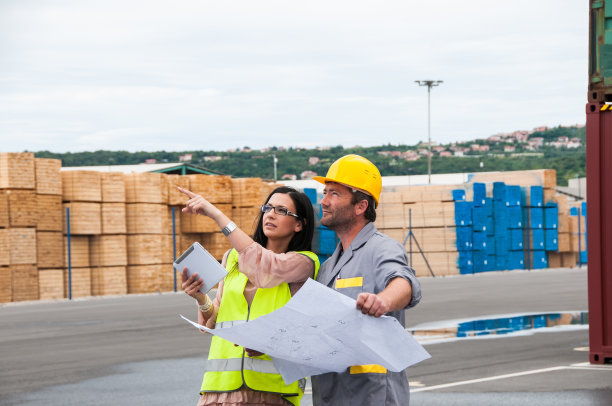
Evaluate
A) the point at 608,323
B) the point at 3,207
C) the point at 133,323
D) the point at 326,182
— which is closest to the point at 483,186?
the point at 3,207

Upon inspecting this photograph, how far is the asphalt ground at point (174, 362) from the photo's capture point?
1004 cm

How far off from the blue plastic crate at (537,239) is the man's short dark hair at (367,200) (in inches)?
1743

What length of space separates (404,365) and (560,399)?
6453mm

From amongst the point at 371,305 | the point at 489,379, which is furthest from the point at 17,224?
the point at 371,305

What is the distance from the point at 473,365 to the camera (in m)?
12.2

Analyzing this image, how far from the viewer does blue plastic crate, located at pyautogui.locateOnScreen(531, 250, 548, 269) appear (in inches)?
1884

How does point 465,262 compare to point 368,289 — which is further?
point 465,262

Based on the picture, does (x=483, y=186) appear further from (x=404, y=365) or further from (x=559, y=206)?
(x=404, y=365)

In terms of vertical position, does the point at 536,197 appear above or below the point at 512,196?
below

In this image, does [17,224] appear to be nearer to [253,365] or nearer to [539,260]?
[253,365]

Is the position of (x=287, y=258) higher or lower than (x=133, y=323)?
higher

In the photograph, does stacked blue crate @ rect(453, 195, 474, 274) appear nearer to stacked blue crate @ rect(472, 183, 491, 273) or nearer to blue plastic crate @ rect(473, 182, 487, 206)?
stacked blue crate @ rect(472, 183, 491, 273)

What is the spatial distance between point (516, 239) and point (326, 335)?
4336cm

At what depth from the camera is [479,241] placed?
42844 mm
